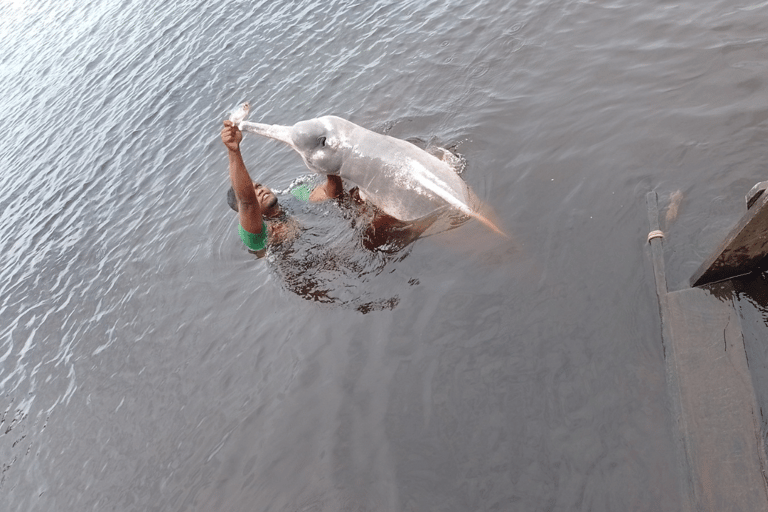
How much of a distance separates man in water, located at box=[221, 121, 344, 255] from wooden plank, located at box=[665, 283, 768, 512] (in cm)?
467

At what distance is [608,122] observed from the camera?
752cm

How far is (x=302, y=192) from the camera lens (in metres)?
8.97

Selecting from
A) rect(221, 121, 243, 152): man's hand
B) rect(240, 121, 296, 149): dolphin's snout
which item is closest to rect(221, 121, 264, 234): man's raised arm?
rect(221, 121, 243, 152): man's hand

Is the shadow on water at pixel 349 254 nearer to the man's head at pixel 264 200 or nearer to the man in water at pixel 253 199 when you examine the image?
the man in water at pixel 253 199

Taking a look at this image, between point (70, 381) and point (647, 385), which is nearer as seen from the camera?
point (647, 385)

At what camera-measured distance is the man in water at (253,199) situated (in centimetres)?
663

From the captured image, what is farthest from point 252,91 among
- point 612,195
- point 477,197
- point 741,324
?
point 741,324

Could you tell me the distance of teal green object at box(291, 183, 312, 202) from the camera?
886cm

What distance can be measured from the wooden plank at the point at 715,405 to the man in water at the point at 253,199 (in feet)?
15.3

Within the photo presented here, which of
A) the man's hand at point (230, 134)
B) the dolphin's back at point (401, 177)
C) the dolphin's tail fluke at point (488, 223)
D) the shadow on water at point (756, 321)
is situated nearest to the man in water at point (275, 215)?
the man's hand at point (230, 134)

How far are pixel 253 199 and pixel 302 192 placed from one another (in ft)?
5.47

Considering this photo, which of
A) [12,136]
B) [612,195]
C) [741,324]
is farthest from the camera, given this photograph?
[12,136]

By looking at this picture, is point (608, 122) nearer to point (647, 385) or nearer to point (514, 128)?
point (514, 128)

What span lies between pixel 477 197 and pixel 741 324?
11.2 ft
